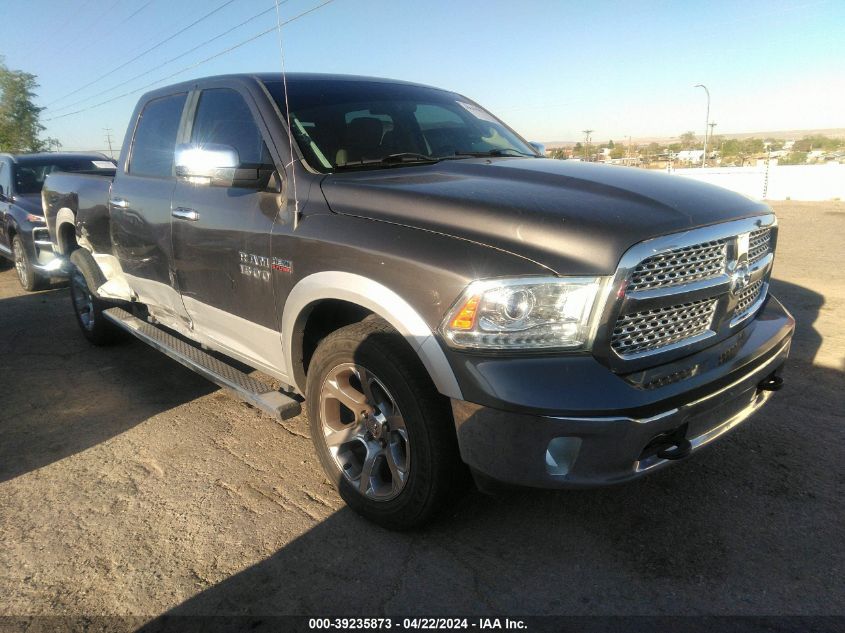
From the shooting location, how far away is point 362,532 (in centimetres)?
280

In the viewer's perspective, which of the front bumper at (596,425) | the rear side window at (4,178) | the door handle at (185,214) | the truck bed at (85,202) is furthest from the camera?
the rear side window at (4,178)

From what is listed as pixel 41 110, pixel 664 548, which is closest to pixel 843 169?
pixel 664 548

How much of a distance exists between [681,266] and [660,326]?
9.4 inches

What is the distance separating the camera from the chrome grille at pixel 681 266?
7.17 ft

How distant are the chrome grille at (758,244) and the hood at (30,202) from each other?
834 centimetres

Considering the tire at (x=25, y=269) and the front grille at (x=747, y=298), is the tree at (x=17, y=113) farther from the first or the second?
the front grille at (x=747, y=298)

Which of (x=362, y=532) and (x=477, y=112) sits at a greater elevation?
(x=477, y=112)

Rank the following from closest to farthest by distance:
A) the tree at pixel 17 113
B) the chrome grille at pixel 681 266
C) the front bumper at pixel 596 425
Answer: the front bumper at pixel 596 425
the chrome grille at pixel 681 266
the tree at pixel 17 113

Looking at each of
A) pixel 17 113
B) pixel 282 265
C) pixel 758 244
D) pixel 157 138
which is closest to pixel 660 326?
pixel 758 244

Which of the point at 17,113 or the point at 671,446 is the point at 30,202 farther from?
the point at 17,113

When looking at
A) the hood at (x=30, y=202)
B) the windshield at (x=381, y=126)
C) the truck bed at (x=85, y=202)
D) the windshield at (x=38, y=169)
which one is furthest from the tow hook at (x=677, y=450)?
the windshield at (x=38, y=169)

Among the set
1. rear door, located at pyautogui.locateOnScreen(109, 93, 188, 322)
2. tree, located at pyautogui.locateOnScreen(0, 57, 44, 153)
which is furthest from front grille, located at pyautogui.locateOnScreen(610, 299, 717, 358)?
tree, located at pyautogui.locateOnScreen(0, 57, 44, 153)

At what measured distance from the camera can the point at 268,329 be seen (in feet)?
10.4

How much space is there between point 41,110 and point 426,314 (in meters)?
67.8
